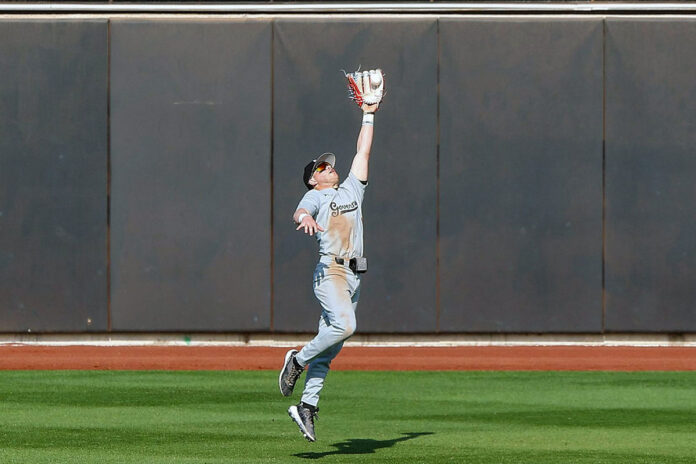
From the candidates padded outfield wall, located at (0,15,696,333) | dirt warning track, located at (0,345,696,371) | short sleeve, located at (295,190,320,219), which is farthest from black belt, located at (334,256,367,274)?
padded outfield wall, located at (0,15,696,333)

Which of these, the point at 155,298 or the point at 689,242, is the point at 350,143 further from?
the point at 689,242

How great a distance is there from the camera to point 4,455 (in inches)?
380

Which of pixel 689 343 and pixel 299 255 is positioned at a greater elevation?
pixel 299 255

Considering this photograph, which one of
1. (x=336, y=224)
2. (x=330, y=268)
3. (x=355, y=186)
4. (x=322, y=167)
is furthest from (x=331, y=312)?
(x=322, y=167)

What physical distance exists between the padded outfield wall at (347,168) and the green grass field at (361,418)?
3.43 meters

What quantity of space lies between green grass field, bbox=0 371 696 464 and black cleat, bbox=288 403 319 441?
0.68ft

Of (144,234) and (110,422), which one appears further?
(144,234)

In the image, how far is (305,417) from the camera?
9781 mm

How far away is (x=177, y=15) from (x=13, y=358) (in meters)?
5.71

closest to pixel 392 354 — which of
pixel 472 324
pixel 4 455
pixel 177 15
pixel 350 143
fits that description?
pixel 472 324

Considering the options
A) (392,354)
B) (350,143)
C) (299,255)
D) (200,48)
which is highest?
A: (200,48)

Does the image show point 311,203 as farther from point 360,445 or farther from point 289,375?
point 360,445

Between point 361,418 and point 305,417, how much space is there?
2427 millimetres

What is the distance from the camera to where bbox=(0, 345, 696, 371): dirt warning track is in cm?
1705
